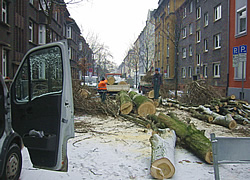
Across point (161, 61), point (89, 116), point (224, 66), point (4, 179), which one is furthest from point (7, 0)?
point (161, 61)

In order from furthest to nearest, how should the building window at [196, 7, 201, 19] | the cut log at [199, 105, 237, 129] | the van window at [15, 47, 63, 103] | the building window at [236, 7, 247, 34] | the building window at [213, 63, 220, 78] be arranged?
the building window at [196, 7, 201, 19] → the building window at [213, 63, 220, 78] → the building window at [236, 7, 247, 34] → the cut log at [199, 105, 237, 129] → the van window at [15, 47, 63, 103]

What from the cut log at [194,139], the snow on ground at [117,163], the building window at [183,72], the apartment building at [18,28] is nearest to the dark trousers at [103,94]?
the apartment building at [18,28]

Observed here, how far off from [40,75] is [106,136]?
10.9 ft

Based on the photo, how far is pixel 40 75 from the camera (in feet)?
12.7

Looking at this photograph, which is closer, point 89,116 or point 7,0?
point 89,116

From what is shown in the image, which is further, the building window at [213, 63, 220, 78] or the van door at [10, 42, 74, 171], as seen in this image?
the building window at [213, 63, 220, 78]

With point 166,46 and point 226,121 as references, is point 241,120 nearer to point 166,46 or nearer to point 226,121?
point 226,121

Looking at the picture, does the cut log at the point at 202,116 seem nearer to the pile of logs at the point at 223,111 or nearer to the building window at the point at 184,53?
the pile of logs at the point at 223,111

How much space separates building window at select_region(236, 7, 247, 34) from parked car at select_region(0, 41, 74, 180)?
55.7 feet

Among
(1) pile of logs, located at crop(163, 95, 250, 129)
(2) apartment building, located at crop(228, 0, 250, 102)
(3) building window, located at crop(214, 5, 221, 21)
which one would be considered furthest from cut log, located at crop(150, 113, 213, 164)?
(3) building window, located at crop(214, 5, 221, 21)

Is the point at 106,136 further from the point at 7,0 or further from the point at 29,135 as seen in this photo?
the point at 7,0

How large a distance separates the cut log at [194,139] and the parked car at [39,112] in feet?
8.10

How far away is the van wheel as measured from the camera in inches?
131

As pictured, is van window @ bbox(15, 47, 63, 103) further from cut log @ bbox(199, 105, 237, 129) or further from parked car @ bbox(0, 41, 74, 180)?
cut log @ bbox(199, 105, 237, 129)
